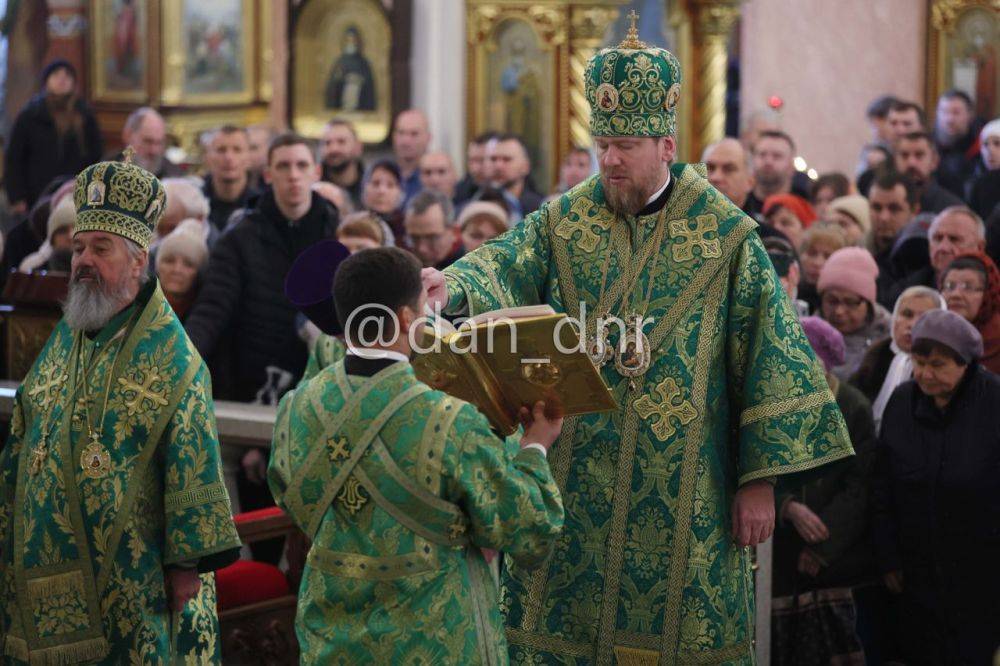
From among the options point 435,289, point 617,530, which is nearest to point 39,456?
point 435,289

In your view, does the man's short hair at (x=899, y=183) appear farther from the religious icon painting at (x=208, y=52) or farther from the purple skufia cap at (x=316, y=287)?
the religious icon painting at (x=208, y=52)

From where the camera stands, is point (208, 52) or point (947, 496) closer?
point (947, 496)

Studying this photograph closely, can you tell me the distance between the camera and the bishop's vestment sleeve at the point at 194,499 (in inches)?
184

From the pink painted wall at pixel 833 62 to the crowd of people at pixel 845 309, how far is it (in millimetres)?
5884

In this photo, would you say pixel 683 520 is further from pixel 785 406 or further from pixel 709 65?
pixel 709 65

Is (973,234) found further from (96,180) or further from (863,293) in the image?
(96,180)

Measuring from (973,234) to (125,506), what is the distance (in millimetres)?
4331

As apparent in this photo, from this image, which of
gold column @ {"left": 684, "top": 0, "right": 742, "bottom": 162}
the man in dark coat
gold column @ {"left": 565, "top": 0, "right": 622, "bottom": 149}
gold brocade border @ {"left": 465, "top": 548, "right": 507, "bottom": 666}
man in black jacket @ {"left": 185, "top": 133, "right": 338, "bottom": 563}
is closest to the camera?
gold brocade border @ {"left": 465, "top": 548, "right": 507, "bottom": 666}

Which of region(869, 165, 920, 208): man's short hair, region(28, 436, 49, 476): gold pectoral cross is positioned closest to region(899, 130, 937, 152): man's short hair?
region(869, 165, 920, 208): man's short hair

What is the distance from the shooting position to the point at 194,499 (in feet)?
15.4

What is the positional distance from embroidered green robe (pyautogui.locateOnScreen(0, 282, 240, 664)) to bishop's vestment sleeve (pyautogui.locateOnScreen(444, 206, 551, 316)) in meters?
0.73

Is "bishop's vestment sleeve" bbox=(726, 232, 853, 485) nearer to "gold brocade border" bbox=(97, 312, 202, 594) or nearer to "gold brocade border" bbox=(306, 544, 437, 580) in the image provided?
"gold brocade border" bbox=(306, 544, 437, 580)

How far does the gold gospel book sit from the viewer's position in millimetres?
4090

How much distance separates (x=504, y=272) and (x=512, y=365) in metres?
0.76
